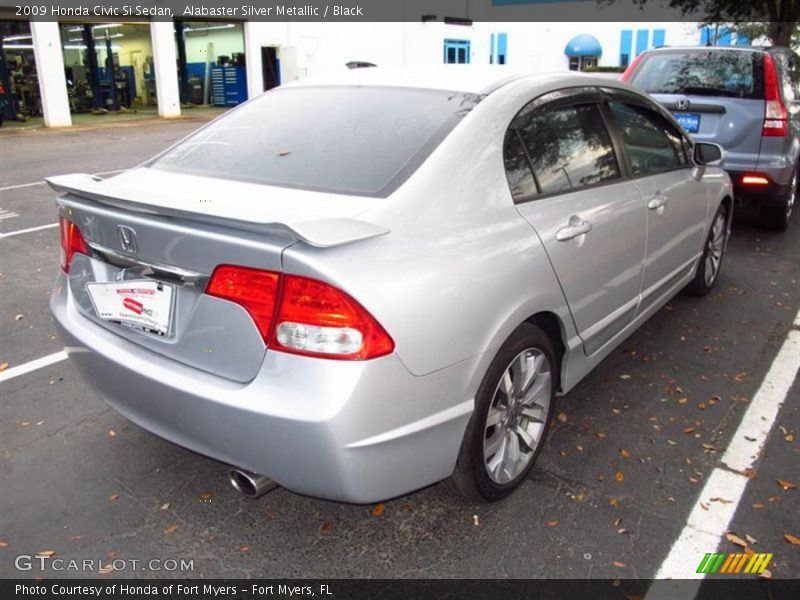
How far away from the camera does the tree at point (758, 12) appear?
14359 millimetres

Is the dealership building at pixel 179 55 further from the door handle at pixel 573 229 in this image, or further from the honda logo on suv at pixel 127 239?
the honda logo on suv at pixel 127 239

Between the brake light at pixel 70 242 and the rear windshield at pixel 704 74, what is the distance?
20.2 feet

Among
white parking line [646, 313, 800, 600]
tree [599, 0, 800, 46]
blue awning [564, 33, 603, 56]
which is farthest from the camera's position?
blue awning [564, 33, 603, 56]

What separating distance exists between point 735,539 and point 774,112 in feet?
17.2

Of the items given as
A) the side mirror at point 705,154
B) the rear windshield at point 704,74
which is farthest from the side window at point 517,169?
the rear windshield at point 704,74

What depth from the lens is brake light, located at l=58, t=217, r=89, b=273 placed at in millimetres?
2699

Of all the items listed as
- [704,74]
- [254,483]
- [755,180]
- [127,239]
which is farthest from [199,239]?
[704,74]

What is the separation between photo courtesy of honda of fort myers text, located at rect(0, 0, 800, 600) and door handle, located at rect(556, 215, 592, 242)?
19 mm

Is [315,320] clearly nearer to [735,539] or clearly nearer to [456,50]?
[735,539]

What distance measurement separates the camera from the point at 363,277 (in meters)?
2.09

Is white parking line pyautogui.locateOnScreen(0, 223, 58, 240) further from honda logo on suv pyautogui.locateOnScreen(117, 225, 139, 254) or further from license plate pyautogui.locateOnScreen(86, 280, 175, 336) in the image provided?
honda logo on suv pyautogui.locateOnScreen(117, 225, 139, 254)

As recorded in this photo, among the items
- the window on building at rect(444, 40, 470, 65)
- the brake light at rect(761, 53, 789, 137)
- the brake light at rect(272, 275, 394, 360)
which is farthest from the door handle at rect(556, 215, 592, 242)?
the window on building at rect(444, 40, 470, 65)

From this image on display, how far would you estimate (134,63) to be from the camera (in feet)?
82.1

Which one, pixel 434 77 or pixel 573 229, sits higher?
pixel 434 77
